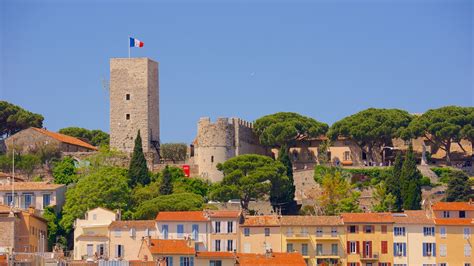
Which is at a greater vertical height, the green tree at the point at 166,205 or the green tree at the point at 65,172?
the green tree at the point at 65,172

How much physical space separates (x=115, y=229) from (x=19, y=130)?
3020cm

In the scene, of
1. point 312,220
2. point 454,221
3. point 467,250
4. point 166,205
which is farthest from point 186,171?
point 467,250

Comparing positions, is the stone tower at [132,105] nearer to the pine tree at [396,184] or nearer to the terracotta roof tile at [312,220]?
the pine tree at [396,184]

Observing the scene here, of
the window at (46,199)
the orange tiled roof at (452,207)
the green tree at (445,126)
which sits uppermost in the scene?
the green tree at (445,126)

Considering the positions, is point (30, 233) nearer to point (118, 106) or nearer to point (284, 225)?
point (284, 225)

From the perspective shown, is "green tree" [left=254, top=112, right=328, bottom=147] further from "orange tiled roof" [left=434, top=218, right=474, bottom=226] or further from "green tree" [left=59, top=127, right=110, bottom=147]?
"orange tiled roof" [left=434, top=218, right=474, bottom=226]

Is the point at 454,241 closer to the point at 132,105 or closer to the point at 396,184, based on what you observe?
the point at 396,184

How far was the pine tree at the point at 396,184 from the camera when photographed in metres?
89.2

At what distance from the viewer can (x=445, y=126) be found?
105 m

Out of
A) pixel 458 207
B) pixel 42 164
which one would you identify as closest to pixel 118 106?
pixel 42 164

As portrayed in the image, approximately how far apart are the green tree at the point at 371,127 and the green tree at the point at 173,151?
32.4 feet

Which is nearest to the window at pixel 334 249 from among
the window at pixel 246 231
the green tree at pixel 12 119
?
the window at pixel 246 231

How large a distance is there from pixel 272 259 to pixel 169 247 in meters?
4.77

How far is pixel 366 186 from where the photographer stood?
98250mm
